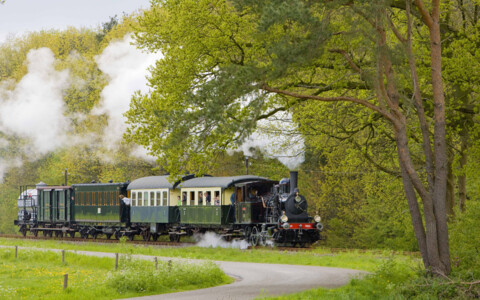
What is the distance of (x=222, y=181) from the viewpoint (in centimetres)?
3139

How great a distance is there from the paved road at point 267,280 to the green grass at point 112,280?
0.89 metres

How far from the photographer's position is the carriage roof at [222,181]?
102 feet

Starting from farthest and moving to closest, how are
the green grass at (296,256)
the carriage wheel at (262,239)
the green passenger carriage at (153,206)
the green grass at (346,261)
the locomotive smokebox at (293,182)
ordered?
1. the green passenger carriage at (153,206)
2. the carriage wheel at (262,239)
3. the locomotive smokebox at (293,182)
4. the green grass at (296,256)
5. the green grass at (346,261)

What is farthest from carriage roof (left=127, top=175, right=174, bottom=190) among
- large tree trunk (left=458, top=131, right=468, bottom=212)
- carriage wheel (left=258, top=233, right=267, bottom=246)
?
large tree trunk (left=458, top=131, right=468, bottom=212)

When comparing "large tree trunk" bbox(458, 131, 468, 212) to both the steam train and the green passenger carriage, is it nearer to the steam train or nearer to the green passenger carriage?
the steam train

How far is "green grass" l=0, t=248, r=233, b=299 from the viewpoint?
16812 mm

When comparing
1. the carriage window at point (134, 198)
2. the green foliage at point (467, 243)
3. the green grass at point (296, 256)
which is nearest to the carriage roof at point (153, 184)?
the carriage window at point (134, 198)

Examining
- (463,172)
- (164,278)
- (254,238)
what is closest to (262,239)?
(254,238)

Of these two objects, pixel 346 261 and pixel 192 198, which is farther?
pixel 192 198

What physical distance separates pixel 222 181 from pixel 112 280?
1441 centimetres

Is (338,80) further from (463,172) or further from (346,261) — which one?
(463,172)

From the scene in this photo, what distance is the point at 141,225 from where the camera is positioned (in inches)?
1439

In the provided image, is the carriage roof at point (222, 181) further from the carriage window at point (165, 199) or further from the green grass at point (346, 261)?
the green grass at point (346, 261)

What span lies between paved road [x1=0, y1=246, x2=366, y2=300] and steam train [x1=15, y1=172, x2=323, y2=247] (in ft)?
22.5
